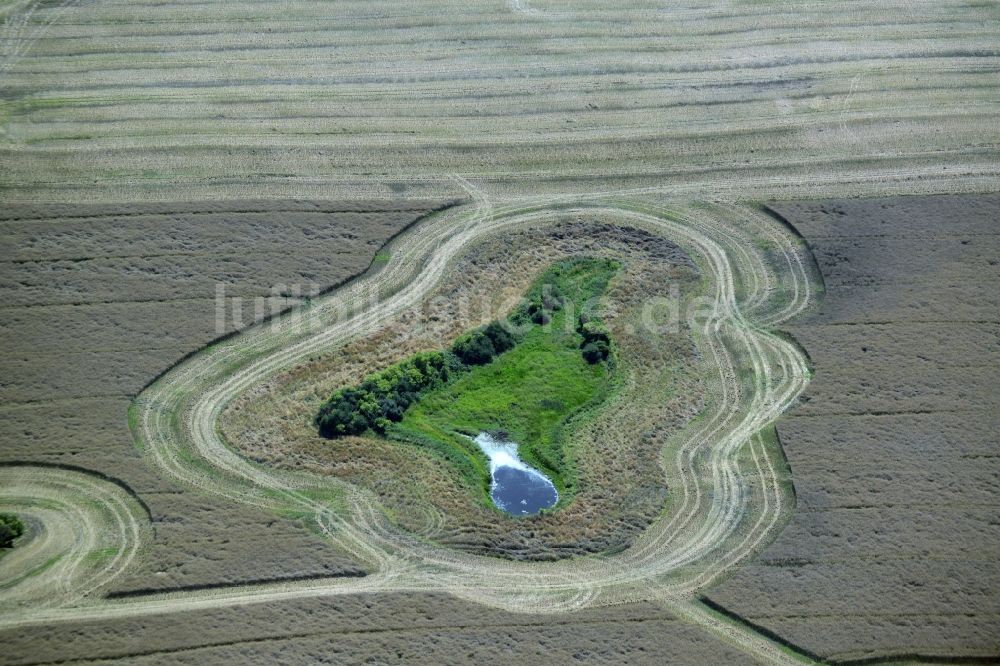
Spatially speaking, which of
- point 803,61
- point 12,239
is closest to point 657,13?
point 803,61

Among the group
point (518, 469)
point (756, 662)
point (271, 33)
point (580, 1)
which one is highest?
point (580, 1)

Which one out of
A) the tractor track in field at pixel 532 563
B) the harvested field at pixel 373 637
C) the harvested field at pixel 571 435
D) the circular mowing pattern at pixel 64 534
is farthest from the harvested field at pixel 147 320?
the harvested field at pixel 571 435

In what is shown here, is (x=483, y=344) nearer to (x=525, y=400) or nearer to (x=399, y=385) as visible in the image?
(x=525, y=400)

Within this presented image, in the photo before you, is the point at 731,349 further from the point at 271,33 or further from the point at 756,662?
the point at 271,33

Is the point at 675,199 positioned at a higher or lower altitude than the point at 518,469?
higher

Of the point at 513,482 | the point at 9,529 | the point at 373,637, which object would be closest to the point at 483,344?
the point at 513,482

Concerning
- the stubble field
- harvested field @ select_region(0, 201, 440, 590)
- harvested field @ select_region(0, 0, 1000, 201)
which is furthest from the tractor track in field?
harvested field @ select_region(0, 0, 1000, 201)

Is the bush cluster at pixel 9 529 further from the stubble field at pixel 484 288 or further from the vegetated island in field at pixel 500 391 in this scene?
the vegetated island in field at pixel 500 391

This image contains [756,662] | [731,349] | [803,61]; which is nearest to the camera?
[756,662]
